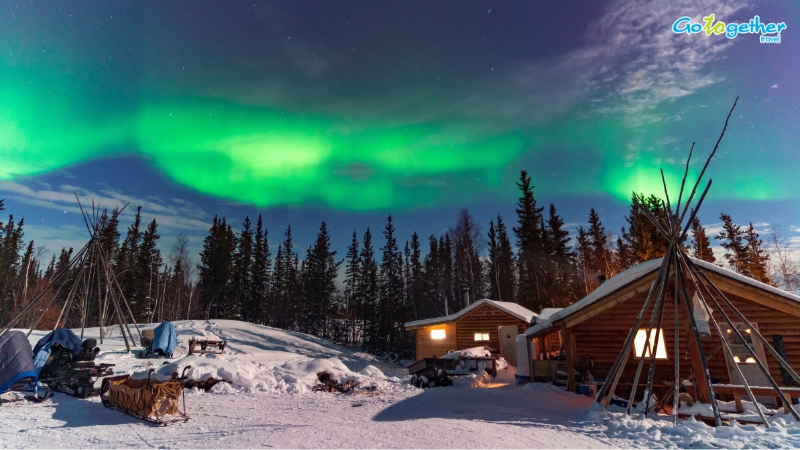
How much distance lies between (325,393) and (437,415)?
5.96 meters

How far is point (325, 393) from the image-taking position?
14734 mm

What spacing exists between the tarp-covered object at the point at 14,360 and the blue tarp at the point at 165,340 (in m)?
9.43

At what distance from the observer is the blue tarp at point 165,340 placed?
20.9 meters

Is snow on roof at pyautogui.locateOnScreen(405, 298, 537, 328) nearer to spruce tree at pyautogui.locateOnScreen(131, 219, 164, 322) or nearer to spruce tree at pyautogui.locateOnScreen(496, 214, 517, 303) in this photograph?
spruce tree at pyautogui.locateOnScreen(496, 214, 517, 303)

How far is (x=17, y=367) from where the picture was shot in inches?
444

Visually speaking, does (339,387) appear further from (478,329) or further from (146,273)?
(146,273)

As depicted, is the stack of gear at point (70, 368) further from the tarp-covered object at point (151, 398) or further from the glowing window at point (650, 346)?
the glowing window at point (650, 346)

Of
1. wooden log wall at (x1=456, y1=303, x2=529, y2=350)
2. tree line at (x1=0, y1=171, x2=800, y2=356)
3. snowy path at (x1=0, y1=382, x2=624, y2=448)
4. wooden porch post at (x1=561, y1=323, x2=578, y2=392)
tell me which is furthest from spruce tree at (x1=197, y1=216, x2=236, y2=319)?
wooden porch post at (x1=561, y1=323, x2=578, y2=392)

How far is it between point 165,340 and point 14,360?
10.2 metres

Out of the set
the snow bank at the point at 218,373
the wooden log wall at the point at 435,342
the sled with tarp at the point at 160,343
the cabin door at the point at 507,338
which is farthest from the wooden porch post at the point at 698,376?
the sled with tarp at the point at 160,343

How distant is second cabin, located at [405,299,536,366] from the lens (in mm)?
27391

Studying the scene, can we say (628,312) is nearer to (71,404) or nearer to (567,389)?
(567,389)

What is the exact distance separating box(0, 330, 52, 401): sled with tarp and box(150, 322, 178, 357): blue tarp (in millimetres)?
8996

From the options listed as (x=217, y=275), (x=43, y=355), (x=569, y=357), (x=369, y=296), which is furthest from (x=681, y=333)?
(x=217, y=275)
